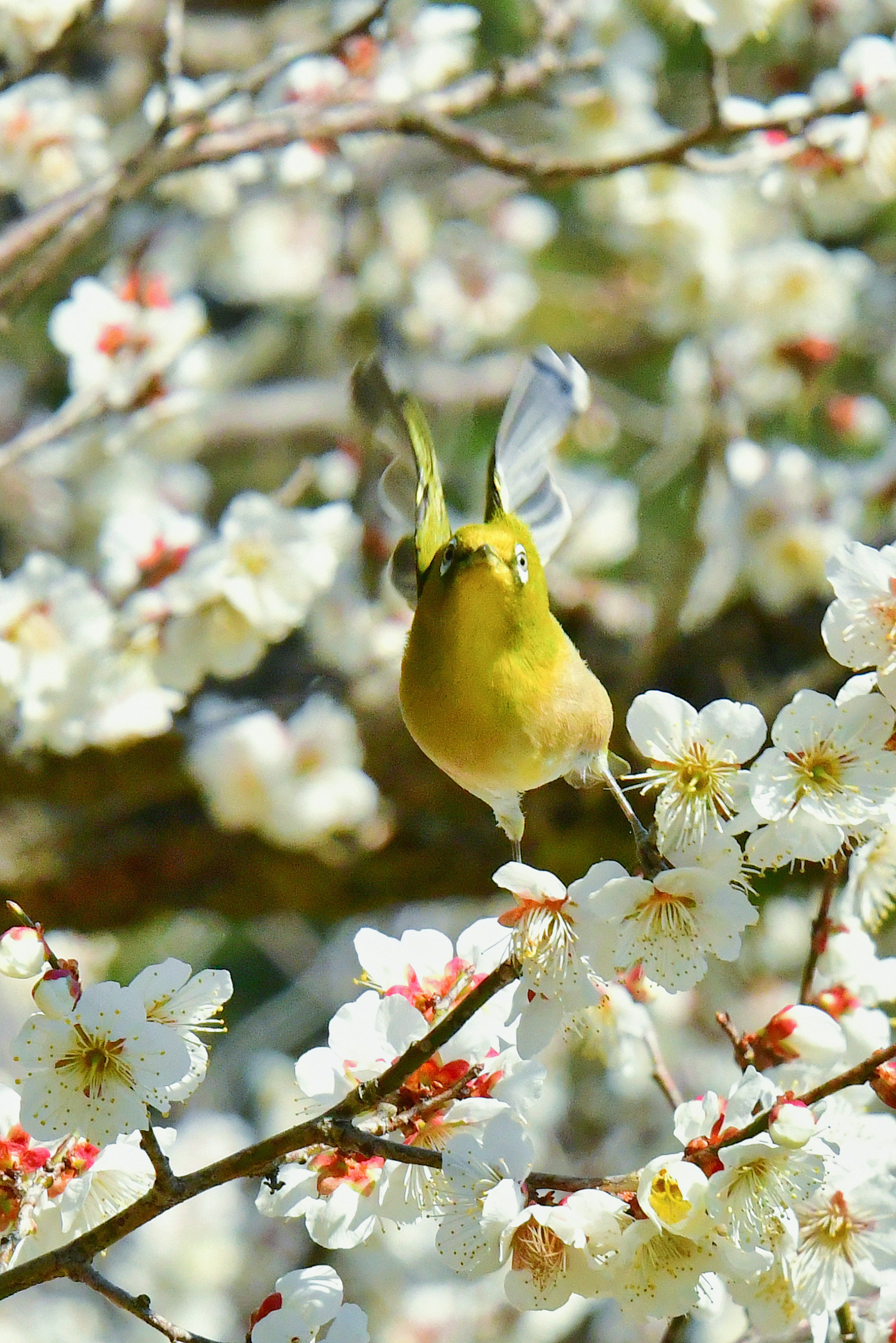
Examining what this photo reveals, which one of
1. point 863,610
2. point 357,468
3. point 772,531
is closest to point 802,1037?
point 863,610

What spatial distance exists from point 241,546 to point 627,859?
3.49ft

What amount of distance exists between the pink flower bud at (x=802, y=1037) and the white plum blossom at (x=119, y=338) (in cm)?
184

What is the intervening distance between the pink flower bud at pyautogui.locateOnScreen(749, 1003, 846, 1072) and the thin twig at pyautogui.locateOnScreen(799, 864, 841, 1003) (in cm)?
4

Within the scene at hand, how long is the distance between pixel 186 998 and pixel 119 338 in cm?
181

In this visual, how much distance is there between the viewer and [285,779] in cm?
315

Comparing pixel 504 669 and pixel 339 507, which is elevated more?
pixel 504 669

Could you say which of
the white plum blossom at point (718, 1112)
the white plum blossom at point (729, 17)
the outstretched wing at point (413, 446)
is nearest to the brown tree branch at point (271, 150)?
the white plum blossom at point (729, 17)

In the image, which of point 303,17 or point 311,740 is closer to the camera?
point 311,740

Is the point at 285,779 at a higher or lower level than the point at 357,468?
lower

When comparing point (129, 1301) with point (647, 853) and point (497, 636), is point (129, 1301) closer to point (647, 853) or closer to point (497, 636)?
point (647, 853)

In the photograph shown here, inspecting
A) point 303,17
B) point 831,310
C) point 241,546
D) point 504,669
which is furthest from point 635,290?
point 504,669

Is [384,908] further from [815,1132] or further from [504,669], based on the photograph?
[815,1132]

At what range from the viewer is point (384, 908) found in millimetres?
3322

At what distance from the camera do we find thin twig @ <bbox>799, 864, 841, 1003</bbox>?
146cm
